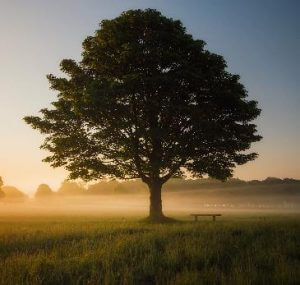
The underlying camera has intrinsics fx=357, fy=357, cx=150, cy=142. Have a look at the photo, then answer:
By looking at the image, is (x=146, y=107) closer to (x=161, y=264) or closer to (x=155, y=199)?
(x=155, y=199)

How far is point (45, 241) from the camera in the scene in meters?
16.7

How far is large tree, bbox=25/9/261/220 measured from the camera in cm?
2919

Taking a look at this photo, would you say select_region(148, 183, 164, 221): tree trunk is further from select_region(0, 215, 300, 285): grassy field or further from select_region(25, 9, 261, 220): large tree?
select_region(0, 215, 300, 285): grassy field

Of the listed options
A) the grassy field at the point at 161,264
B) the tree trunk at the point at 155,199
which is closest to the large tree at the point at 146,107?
the tree trunk at the point at 155,199

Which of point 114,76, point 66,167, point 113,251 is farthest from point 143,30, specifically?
point 113,251

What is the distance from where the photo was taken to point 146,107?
100 feet

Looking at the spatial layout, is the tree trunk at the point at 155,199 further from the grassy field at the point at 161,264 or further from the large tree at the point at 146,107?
the grassy field at the point at 161,264

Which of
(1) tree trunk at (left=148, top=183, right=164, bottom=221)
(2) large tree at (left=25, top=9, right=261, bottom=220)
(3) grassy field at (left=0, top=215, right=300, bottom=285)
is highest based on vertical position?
(2) large tree at (left=25, top=9, right=261, bottom=220)

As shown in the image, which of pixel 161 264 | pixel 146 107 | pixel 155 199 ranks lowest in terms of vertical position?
pixel 161 264

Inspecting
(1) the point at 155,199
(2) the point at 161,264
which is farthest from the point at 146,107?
(2) the point at 161,264

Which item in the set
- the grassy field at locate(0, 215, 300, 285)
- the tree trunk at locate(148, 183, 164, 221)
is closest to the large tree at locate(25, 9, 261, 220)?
the tree trunk at locate(148, 183, 164, 221)

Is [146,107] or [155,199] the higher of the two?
[146,107]

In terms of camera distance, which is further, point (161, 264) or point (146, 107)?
point (146, 107)

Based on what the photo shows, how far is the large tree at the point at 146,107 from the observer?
29.2 metres
